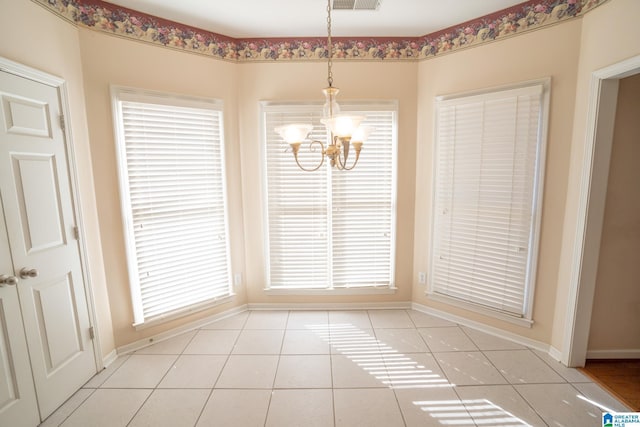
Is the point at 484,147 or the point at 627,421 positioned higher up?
the point at 484,147

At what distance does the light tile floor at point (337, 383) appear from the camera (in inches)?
77.1

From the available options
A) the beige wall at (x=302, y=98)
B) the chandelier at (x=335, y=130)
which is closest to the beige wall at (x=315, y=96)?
the beige wall at (x=302, y=98)

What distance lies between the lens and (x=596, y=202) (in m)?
2.20

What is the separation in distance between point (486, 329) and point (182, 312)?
2.97m

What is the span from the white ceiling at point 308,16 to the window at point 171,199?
0.68m

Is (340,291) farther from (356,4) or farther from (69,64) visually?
(69,64)

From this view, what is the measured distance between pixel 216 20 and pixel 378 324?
10.7ft

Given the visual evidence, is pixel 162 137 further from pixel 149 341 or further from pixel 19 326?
pixel 149 341

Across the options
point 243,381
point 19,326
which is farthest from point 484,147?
point 19,326

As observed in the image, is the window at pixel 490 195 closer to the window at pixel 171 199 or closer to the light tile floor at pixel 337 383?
the light tile floor at pixel 337 383

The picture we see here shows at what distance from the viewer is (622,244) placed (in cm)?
233

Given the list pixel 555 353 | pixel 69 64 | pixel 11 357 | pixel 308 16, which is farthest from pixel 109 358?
pixel 555 353

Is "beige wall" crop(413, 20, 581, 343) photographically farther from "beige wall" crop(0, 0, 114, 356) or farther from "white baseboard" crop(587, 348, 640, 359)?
"beige wall" crop(0, 0, 114, 356)

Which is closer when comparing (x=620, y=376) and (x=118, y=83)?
(x=620, y=376)
